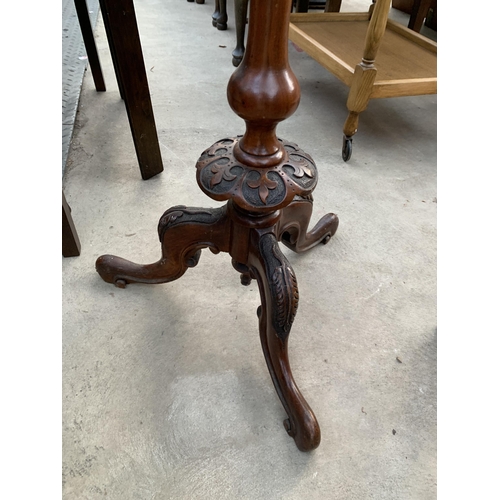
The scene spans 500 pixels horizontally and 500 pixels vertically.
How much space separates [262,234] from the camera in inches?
25.2

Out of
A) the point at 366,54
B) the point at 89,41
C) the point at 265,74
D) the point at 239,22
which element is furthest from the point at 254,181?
the point at 239,22

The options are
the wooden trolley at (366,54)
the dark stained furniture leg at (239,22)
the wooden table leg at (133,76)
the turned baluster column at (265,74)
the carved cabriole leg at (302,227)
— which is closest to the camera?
the turned baluster column at (265,74)

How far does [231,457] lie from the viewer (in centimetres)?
61

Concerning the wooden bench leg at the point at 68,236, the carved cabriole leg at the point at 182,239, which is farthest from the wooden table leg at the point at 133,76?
the carved cabriole leg at the point at 182,239

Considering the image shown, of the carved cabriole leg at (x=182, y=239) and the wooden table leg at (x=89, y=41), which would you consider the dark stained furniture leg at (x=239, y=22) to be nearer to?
the wooden table leg at (x=89, y=41)

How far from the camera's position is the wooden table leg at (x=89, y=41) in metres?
1.25

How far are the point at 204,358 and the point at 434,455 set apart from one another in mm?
406

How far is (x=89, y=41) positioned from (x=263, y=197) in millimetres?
1154

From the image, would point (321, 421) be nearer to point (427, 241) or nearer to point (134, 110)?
point (427, 241)

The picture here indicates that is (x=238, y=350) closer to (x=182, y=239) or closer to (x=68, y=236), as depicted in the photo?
(x=182, y=239)

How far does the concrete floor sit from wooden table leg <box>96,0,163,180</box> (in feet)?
0.24

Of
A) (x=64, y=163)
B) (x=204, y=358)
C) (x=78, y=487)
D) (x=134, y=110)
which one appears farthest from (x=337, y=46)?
(x=78, y=487)

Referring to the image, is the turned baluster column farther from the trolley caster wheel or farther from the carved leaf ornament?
the trolley caster wheel

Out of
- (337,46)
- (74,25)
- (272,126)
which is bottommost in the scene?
(74,25)
